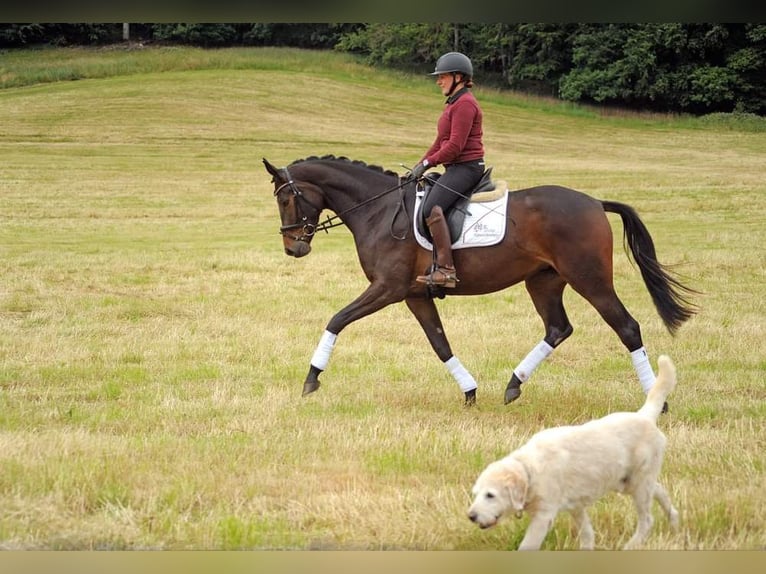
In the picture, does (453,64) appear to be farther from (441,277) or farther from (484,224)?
(441,277)

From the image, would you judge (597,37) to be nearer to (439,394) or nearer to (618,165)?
(439,394)

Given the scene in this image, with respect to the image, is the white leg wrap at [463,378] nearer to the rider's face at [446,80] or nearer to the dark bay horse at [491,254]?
the dark bay horse at [491,254]

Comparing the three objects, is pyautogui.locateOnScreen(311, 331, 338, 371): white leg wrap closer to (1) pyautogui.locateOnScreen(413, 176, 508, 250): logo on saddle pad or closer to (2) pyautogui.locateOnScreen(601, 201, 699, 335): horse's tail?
(1) pyautogui.locateOnScreen(413, 176, 508, 250): logo on saddle pad

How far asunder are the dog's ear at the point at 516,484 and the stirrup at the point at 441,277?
4814 millimetres

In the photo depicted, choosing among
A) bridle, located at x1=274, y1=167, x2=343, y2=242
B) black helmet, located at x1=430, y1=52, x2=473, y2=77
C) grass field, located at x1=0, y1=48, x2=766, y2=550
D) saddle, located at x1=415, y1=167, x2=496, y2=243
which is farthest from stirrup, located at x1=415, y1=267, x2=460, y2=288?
black helmet, located at x1=430, y1=52, x2=473, y2=77

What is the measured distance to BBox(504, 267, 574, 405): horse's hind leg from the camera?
929cm

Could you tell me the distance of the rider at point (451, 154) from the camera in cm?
895

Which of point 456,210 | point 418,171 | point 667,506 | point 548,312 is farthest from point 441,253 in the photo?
point 667,506

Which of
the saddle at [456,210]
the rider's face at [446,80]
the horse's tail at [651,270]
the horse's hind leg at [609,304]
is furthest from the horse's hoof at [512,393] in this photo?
the rider's face at [446,80]

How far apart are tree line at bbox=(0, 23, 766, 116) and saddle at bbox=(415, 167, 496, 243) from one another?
240cm

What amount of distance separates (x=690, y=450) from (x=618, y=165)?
95.4 feet

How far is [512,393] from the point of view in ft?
29.9

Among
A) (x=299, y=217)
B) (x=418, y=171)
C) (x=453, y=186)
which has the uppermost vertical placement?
(x=418, y=171)

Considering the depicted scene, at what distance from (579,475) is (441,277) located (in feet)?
15.2
